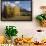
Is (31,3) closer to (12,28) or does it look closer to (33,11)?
(33,11)

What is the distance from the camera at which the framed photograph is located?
2805 millimetres

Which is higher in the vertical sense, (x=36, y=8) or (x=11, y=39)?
(x=36, y=8)

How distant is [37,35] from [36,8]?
18.6 inches

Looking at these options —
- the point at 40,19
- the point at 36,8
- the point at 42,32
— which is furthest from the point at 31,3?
the point at 42,32

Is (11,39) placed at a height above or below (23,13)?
below

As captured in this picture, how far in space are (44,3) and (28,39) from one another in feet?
2.25

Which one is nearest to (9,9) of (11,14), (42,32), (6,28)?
(11,14)

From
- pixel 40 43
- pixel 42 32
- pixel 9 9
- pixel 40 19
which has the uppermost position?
pixel 9 9

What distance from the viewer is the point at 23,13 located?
282 cm

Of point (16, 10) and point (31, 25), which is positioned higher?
point (16, 10)

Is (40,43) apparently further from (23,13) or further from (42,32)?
(23,13)

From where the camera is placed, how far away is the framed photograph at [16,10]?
280 centimetres

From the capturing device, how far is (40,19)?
9.02 ft

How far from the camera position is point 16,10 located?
2.83 metres
